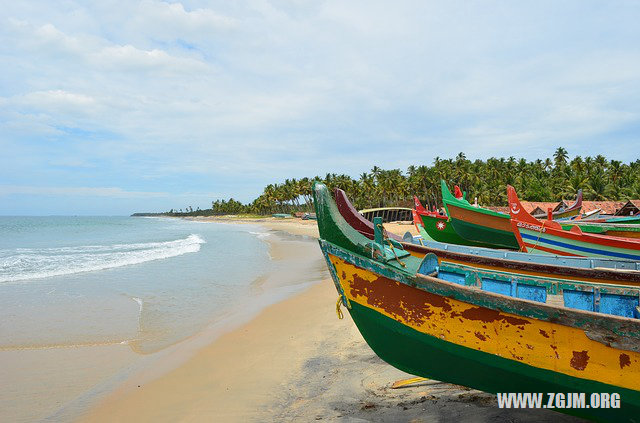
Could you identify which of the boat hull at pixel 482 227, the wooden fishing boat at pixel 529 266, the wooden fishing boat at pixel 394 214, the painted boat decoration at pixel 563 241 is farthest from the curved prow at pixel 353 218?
the wooden fishing boat at pixel 394 214

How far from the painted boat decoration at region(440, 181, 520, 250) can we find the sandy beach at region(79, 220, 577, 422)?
7.70 metres

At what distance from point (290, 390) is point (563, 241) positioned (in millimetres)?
7042

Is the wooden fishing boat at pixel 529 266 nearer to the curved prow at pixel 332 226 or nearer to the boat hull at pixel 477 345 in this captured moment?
the curved prow at pixel 332 226

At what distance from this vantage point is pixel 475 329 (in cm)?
350

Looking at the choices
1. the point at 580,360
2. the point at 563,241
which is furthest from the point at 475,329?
the point at 563,241

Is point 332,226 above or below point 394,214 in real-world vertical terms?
above

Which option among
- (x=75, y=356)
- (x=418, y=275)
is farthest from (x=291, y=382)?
(x=75, y=356)

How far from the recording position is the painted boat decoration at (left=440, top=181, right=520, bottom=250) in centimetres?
1355

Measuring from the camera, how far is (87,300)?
12273 millimetres

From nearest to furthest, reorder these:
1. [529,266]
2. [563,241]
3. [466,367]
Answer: [466,367], [529,266], [563,241]

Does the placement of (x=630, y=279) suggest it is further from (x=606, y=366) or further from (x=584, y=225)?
(x=584, y=225)

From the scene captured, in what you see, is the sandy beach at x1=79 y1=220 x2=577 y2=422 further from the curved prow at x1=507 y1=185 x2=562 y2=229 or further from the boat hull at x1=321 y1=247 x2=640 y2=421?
the curved prow at x1=507 y1=185 x2=562 y2=229

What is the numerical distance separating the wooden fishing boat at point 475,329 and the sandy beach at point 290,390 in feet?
2.64

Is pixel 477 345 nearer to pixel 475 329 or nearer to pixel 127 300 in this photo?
pixel 475 329
